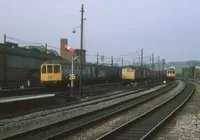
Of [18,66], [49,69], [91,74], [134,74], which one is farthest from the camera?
[134,74]

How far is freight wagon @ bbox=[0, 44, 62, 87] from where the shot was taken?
3095cm

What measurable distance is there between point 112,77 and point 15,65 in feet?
73.5

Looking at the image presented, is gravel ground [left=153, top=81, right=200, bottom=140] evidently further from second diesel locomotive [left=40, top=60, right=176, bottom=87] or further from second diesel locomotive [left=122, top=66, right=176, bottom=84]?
second diesel locomotive [left=122, top=66, right=176, bottom=84]

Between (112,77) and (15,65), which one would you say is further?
(112,77)

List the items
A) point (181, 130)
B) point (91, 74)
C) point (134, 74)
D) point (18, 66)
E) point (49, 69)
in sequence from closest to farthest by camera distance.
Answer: point (181, 130), point (49, 69), point (18, 66), point (91, 74), point (134, 74)

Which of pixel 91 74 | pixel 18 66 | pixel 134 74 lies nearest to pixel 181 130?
pixel 18 66

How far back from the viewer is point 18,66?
33500mm

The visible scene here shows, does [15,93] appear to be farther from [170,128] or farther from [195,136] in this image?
[195,136]

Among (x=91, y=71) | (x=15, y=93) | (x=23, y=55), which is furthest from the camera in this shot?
(x=91, y=71)

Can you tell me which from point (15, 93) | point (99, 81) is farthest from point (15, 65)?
point (99, 81)

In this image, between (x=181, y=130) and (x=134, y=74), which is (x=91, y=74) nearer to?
(x=134, y=74)

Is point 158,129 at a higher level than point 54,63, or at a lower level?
lower

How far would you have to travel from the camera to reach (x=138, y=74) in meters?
51.8

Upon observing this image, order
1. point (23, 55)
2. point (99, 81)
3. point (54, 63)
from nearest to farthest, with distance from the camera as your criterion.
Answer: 1. point (54, 63)
2. point (23, 55)
3. point (99, 81)
